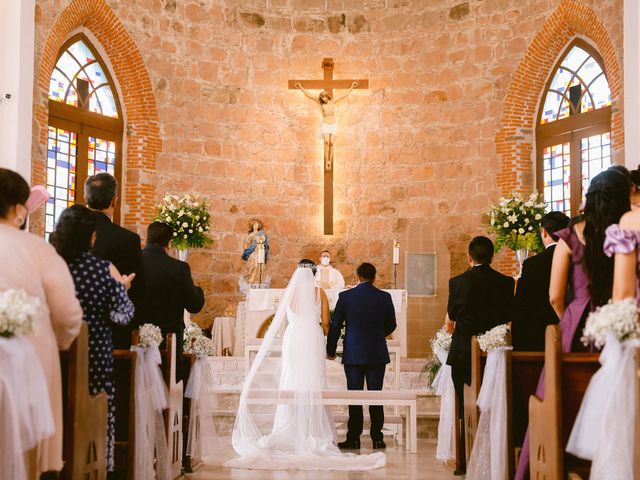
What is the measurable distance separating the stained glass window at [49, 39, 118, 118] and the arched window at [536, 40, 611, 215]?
640 centimetres

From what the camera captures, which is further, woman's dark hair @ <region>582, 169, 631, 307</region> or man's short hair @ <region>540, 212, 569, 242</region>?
man's short hair @ <region>540, 212, 569, 242</region>

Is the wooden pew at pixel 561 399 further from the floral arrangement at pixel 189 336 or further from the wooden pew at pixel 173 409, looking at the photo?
the floral arrangement at pixel 189 336

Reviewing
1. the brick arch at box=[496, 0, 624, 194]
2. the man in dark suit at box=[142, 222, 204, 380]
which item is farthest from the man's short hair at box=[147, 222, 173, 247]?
the brick arch at box=[496, 0, 624, 194]

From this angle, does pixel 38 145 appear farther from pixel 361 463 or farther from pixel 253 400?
pixel 361 463

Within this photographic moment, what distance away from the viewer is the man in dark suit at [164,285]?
6.42 m

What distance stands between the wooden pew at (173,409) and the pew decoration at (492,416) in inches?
79.2

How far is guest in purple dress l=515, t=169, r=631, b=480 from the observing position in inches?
174

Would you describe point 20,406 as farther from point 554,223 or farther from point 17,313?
point 554,223

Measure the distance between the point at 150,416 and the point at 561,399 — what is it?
2.58 metres

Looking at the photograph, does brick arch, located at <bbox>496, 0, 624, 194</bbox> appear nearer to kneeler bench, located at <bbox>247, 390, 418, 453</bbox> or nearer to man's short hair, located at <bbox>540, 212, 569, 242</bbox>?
kneeler bench, located at <bbox>247, 390, 418, 453</bbox>

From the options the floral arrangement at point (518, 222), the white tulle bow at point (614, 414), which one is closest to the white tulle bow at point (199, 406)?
the white tulle bow at point (614, 414)

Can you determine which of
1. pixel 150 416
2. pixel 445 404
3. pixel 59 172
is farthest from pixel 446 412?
pixel 59 172

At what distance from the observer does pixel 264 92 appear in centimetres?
1450

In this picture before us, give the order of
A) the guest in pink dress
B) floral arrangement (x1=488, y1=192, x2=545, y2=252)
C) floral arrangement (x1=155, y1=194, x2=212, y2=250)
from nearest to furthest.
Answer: the guest in pink dress → floral arrangement (x1=488, y1=192, x2=545, y2=252) → floral arrangement (x1=155, y1=194, x2=212, y2=250)
